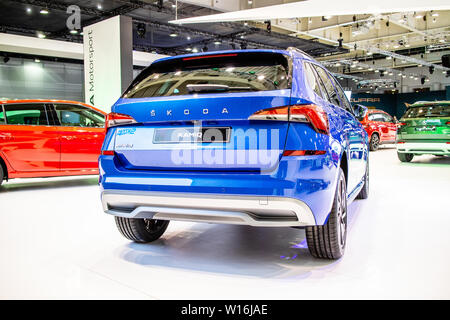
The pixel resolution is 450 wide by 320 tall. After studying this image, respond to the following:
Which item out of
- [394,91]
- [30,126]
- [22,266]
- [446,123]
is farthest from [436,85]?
[22,266]

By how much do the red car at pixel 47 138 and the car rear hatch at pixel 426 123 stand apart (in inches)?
270

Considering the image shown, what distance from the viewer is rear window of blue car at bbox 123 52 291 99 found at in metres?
2.48

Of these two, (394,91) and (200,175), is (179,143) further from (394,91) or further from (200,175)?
(394,91)

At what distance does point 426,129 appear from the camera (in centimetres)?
895

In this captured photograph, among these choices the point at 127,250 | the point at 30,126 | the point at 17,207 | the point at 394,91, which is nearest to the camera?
the point at 127,250

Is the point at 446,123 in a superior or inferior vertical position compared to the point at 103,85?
inferior

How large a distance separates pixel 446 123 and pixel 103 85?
28.4 feet

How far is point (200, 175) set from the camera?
7.88 ft

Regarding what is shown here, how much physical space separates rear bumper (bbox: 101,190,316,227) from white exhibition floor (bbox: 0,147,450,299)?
0.40 meters

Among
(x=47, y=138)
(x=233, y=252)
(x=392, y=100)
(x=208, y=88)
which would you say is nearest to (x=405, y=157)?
(x=47, y=138)

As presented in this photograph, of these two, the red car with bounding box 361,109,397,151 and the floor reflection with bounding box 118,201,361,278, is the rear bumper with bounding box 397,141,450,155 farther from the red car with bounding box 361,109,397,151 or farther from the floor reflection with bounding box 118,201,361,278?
the floor reflection with bounding box 118,201,361,278

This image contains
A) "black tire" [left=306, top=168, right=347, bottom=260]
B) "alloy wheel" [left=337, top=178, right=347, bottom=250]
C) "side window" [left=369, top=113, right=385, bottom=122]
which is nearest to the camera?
"black tire" [left=306, top=168, right=347, bottom=260]

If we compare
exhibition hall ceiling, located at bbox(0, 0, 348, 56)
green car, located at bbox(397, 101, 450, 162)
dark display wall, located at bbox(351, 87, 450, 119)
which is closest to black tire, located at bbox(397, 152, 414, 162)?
green car, located at bbox(397, 101, 450, 162)

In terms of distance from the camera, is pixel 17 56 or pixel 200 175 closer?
pixel 200 175
